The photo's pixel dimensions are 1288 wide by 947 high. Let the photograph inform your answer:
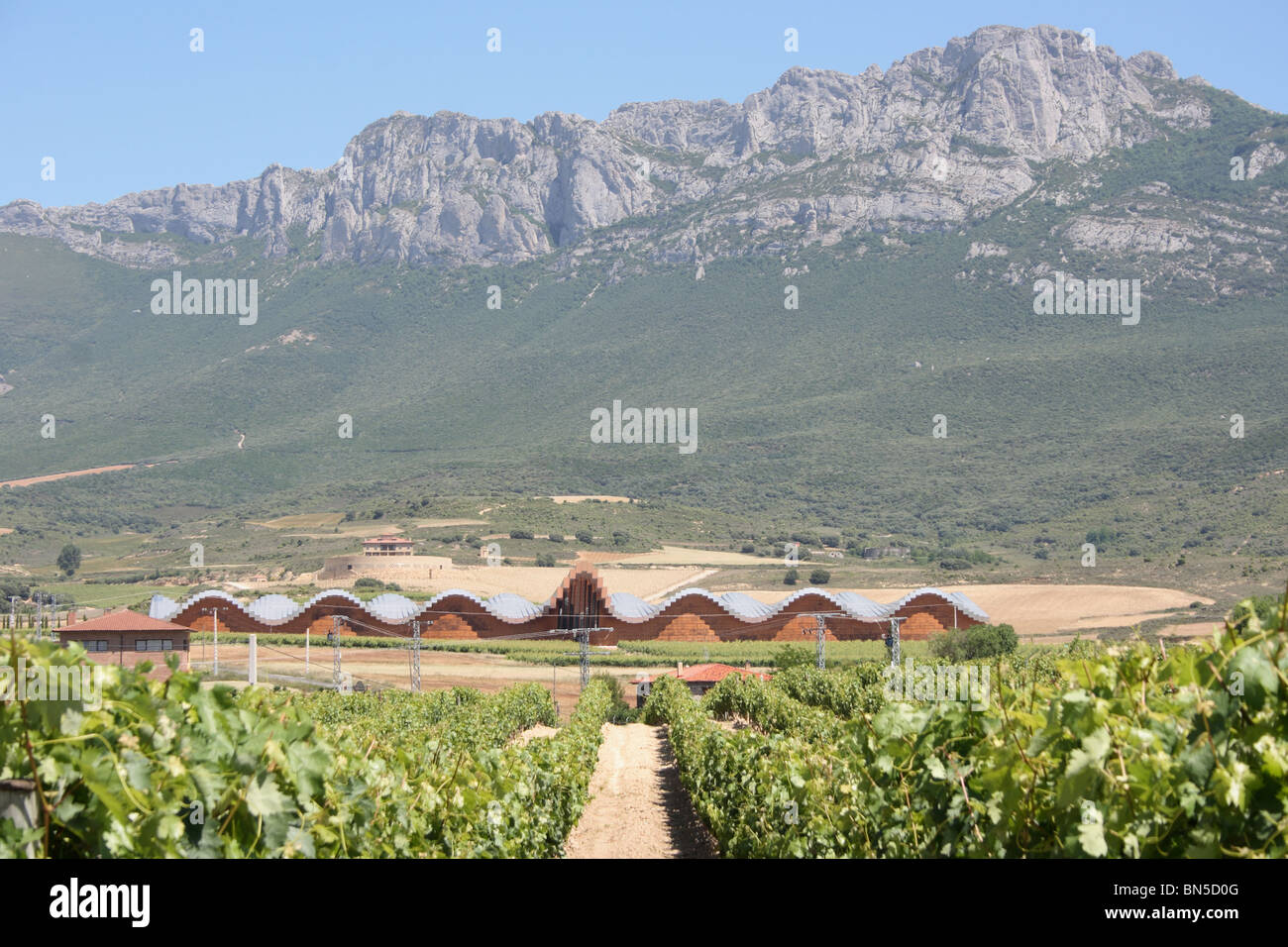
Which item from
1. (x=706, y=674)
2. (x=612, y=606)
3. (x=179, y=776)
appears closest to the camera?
(x=179, y=776)

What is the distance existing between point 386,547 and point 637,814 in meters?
63.7

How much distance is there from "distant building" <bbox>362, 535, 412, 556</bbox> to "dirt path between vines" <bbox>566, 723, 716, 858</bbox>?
5303 centimetres

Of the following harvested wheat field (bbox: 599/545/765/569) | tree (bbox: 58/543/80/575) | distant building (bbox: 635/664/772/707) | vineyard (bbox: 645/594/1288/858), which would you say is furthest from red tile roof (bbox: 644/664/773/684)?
tree (bbox: 58/543/80/575)

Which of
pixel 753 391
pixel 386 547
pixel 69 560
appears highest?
pixel 753 391

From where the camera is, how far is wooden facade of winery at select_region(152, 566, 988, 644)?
50.7 meters

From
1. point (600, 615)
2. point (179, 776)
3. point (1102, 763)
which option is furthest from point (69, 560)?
point (1102, 763)

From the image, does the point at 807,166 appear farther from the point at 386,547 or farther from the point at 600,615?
the point at 600,615

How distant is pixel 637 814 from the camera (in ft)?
61.8

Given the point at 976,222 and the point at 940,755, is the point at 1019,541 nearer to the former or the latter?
the point at 976,222

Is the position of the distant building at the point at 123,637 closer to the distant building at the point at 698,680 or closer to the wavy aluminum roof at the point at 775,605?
the distant building at the point at 698,680

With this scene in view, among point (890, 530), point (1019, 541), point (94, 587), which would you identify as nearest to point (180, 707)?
point (94, 587)

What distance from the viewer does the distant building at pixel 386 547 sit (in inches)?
3118

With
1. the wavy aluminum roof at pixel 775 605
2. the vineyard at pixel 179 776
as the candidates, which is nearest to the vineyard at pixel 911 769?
the vineyard at pixel 179 776

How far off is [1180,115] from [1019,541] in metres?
97.8
